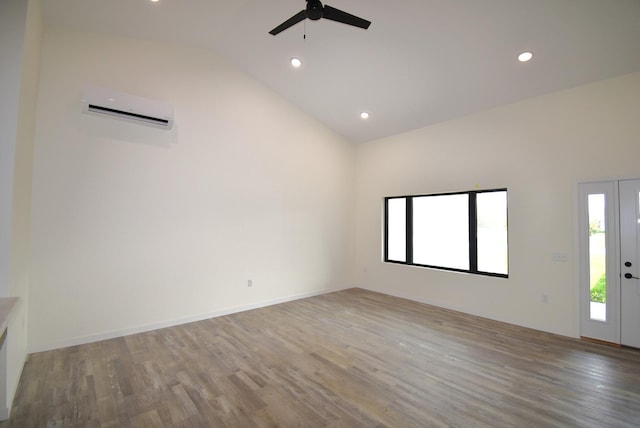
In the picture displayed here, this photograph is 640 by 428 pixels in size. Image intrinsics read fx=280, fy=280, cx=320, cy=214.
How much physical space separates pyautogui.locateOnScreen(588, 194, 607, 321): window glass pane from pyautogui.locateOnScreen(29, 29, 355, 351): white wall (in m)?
4.10

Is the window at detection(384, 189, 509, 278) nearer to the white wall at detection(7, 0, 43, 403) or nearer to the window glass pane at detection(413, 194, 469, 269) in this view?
the window glass pane at detection(413, 194, 469, 269)

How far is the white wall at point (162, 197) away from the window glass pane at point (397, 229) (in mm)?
1590

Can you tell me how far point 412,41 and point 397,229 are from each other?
350 cm

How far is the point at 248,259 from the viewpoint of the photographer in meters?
4.68

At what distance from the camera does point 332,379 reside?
261cm

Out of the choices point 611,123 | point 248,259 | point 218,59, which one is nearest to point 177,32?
point 218,59

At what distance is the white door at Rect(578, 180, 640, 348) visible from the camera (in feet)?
10.8

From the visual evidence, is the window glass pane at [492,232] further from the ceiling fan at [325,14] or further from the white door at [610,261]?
the ceiling fan at [325,14]

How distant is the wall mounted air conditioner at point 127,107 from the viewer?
3.25 meters

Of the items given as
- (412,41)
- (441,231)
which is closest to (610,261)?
(441,231)

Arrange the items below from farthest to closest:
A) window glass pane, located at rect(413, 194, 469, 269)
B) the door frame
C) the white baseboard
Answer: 1. window glass pane, located at rect(413, 194, 469, 269)
2. the door frame
3. the white baseboard

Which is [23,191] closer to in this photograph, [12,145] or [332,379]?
[12,145]

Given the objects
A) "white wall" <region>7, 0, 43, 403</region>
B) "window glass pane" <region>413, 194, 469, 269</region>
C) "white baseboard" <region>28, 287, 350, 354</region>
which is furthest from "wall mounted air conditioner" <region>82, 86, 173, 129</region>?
"window glass pane" <region>413, 194, 469, 269</region>

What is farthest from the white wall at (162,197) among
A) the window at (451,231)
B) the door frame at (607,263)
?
the door frame at (607,263)
